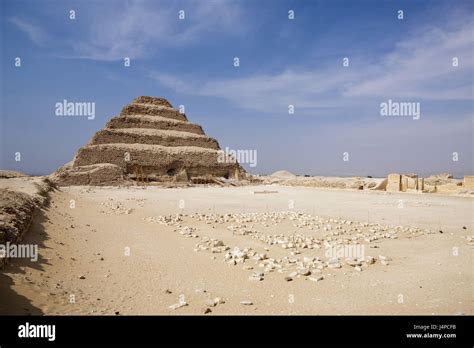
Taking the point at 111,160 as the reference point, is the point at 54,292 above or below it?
below

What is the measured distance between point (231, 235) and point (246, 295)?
4.10 metres

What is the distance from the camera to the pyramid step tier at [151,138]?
46469 millimetres

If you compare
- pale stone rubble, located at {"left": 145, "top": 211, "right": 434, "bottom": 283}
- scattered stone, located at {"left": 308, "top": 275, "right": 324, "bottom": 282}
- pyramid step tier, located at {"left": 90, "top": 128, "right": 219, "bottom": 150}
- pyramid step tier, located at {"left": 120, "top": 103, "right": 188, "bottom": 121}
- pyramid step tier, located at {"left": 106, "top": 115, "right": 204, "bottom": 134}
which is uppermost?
pyramid step tier, located at {"left": 120, "top": 103, "right": 188, "bottom": 121}

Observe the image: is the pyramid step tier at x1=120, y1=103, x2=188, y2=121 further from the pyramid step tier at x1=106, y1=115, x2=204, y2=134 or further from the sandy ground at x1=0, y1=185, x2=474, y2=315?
the sandy ground at x1=0, y1=185, x2=474, y2=315

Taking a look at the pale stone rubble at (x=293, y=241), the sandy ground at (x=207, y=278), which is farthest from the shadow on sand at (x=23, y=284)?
the pale stone rubble at (x=293, y=241)

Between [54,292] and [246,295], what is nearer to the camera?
[54,292]

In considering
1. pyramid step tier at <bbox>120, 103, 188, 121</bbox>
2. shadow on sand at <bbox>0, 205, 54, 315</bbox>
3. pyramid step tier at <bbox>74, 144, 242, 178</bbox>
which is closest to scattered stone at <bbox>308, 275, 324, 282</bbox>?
shadow on sand at <bbox>0, 205, 54, 315</bbox>

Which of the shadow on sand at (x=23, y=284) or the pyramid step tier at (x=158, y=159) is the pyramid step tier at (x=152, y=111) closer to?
the pyramid step tier at (x=158, y=159)

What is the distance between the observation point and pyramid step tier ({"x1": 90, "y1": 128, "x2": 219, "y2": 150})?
46.5 meters
